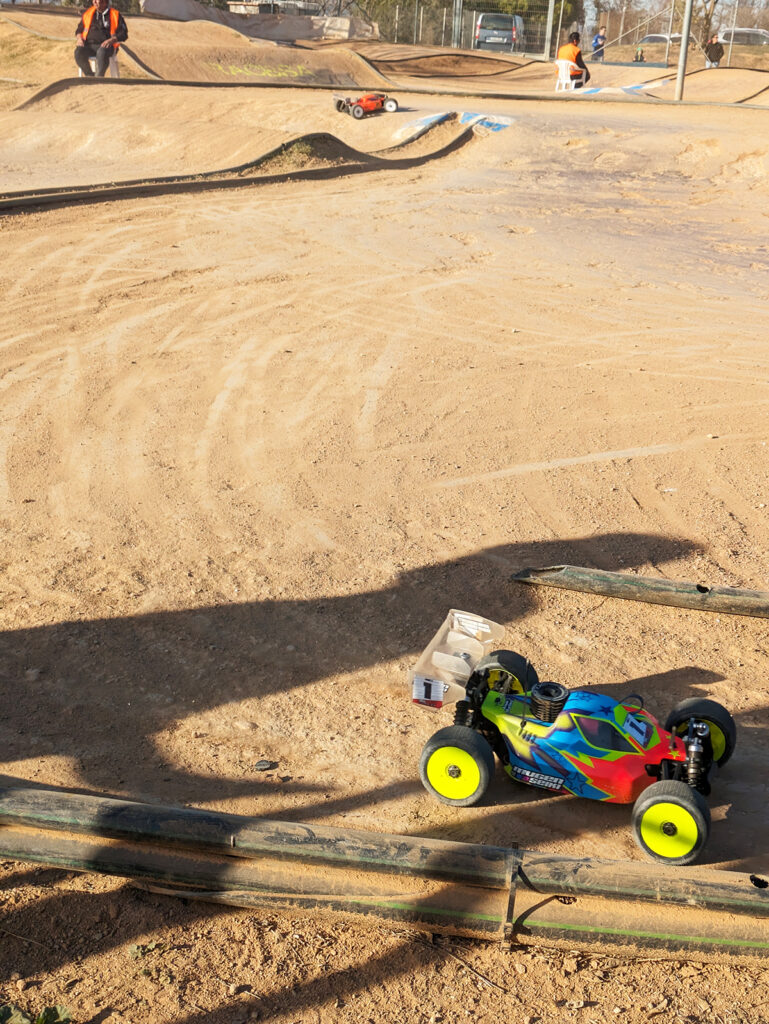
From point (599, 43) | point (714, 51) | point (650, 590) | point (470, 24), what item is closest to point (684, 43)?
point (714, 51)

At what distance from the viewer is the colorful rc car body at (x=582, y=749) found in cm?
374

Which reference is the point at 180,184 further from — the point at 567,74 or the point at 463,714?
the point at 567,74

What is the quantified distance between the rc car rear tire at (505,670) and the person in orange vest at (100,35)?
84.7 feet

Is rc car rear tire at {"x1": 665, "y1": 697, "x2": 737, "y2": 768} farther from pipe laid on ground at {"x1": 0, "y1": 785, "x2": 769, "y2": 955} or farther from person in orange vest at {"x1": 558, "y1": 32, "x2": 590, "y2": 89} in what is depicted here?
person in orange vest at {"x1": 558, "y1": 32, "x2": 590, "y2": 89}

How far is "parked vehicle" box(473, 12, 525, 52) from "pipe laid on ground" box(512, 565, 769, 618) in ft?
141

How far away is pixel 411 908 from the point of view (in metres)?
3.31

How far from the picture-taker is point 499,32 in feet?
139

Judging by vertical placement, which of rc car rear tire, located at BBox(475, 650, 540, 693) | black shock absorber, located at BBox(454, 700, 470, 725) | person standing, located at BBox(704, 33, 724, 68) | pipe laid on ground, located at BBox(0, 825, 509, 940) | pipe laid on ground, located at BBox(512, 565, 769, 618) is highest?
person standing, located at BBox(704, 33, 724, 68)

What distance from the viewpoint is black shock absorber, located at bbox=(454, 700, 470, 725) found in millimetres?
4016

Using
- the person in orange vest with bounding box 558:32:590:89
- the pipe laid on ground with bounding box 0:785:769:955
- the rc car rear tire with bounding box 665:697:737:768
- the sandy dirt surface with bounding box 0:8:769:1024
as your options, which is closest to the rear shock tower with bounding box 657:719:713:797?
the rc car rear tire with bounding box 665:697:737:768

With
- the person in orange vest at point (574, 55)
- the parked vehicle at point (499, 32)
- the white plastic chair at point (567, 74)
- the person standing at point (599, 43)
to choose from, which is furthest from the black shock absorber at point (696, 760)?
the person standing at point (599, 43)

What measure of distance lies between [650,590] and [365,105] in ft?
67.0

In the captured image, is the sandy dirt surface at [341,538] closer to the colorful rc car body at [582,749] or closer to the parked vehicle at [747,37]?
the colorful rc car body at [582,749]

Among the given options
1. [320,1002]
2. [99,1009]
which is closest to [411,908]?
[320,1002]
